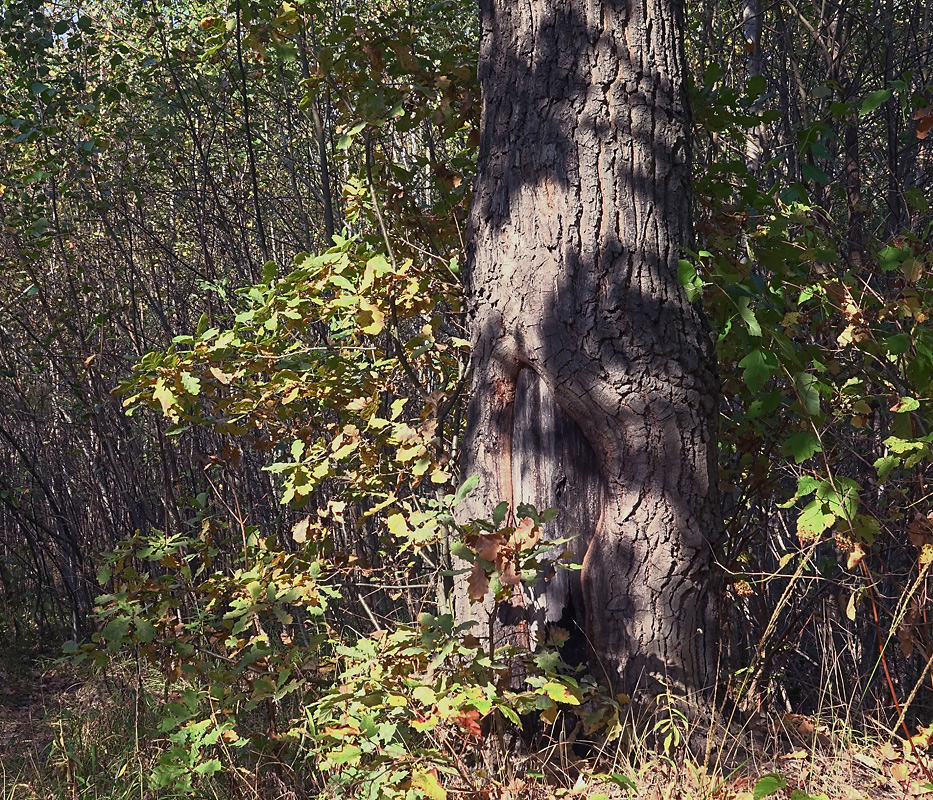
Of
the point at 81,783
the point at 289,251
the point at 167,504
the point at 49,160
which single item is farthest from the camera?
the point at 289,251

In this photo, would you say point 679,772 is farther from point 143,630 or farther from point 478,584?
point 143,630

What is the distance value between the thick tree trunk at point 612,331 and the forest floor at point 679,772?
10.4 inches

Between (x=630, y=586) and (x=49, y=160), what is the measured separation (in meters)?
3.81

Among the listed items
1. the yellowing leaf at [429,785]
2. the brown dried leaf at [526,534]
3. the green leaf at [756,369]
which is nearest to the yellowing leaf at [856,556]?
the green leaf at [756,369]

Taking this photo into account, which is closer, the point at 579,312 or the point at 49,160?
the point at 579,312

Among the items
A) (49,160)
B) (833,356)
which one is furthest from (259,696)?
(49,160)

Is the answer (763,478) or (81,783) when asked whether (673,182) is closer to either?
(763,478)

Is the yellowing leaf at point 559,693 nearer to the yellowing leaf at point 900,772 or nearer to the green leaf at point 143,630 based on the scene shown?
the yellowing leaf at point 900,772

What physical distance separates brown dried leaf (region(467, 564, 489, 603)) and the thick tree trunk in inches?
22.6

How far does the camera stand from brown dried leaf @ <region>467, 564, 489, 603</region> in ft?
6.70

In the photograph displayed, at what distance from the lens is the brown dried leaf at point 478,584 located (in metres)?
2.04

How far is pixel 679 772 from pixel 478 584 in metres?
0.89

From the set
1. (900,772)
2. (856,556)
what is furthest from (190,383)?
(900,772)

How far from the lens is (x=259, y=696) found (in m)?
2.56
